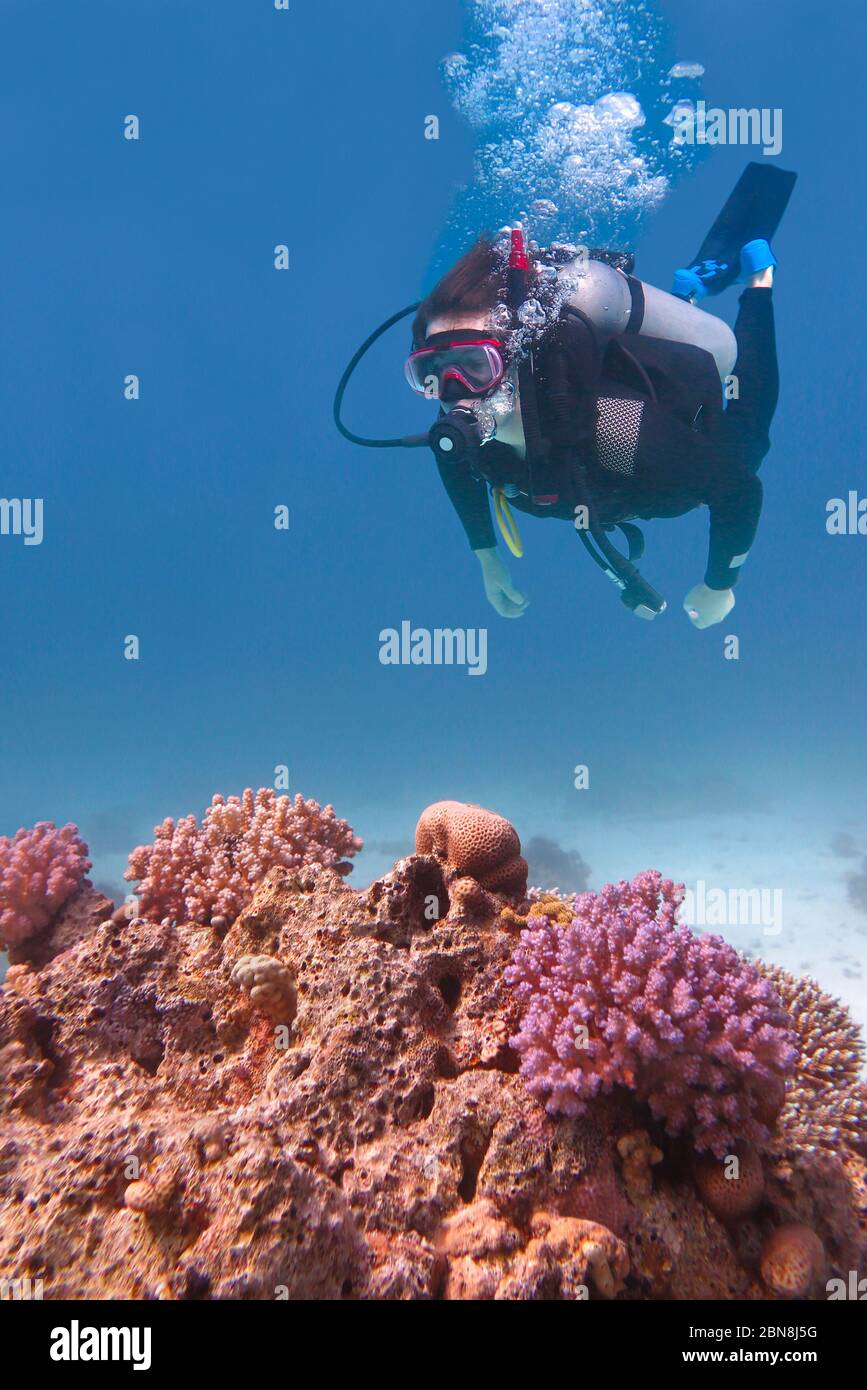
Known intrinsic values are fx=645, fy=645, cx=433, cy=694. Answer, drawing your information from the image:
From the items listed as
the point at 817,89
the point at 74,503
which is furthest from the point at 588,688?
the point at 74,503

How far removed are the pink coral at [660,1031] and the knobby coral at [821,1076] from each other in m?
0.43

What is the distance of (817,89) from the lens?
124 feet

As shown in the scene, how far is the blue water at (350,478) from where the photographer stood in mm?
26297

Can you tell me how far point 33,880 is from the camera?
4355 millimetres

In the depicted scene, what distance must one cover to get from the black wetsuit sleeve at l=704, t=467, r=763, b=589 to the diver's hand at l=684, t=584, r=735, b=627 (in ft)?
0.25

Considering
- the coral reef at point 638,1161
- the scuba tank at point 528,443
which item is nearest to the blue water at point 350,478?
the scuba tank at point 528,443

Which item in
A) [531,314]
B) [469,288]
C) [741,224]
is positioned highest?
[741,224]

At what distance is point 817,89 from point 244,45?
1315 inches

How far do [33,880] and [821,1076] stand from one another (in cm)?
499

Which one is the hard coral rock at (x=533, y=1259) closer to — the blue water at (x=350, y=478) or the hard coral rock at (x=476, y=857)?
the hard coral rock at (x=476, y=857)

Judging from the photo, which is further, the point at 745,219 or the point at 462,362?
the point at 745,219

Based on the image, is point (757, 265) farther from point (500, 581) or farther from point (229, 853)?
Answer: point (229, 853)

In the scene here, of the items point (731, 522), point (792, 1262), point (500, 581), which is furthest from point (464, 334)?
point (792, 1262)
